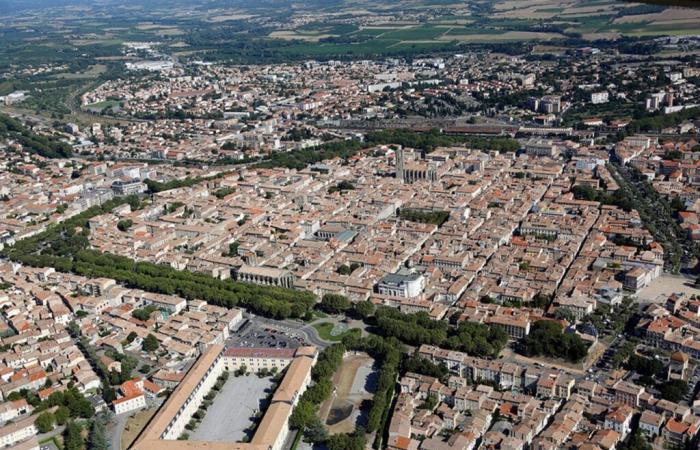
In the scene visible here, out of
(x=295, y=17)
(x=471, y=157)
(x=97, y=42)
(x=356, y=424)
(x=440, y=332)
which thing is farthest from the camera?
(x=295, y=17)

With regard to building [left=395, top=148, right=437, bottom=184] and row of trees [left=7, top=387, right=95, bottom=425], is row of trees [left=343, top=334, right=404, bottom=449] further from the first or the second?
building [left=395, top=148, right=437, bottom=184]

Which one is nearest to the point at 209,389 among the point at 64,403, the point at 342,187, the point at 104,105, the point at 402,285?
the point at 64,403

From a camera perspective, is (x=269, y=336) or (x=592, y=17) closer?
(x=269, y=336)

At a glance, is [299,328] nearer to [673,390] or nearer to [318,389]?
[318,389]

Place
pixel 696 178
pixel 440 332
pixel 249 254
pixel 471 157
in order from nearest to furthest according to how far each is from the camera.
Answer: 1. pixel 440 332
2. pixel 249 254
3. pixel 696 178
4. pixel 471 157

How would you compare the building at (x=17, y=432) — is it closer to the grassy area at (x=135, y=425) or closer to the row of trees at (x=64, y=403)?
the row of trees at (x=64, y=403)

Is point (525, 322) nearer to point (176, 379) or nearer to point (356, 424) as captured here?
point (356, 424)

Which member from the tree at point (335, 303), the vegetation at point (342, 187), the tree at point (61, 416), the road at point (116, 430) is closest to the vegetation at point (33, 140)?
the vegetation at point (342, 187)

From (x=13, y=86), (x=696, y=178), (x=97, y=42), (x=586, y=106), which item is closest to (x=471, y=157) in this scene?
(x=696, y=178)
